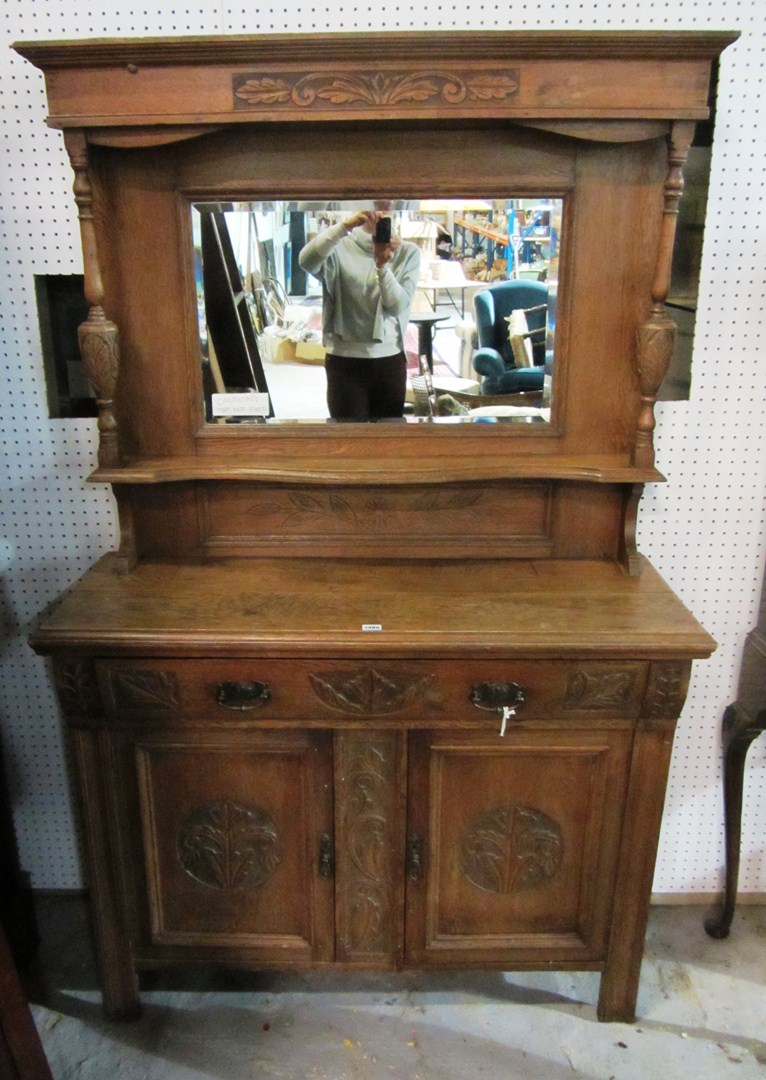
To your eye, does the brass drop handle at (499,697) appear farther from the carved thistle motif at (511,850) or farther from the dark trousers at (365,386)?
the dark trousers at (365,386)

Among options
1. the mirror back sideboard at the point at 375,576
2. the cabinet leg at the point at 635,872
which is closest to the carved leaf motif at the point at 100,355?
the mirror back sideboard at the point at 375,576

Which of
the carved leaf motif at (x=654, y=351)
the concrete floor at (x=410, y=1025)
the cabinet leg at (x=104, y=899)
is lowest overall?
the concrete floor at (x=410, y=1025)

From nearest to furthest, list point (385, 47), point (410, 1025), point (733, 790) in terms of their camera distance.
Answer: point (385, 47) < point (410, 1025) < point (733, 790)

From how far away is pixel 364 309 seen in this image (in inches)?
70.9

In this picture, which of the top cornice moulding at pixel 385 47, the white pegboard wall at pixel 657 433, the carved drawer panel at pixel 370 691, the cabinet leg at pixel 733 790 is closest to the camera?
the top cornice moulding at pixel 385 47

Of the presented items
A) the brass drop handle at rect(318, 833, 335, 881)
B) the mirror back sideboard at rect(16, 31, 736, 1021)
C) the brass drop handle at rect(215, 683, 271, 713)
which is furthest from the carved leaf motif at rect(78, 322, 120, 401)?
the brass drop handle at rect(318, 833, 335, 881)

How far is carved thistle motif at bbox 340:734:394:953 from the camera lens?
1705mm

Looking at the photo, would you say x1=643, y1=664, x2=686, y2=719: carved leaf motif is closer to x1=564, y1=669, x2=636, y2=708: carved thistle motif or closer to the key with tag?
x1=564, y1=669, x2=636, y2=708: carved thistle motif

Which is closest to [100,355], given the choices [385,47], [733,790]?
[385,47]

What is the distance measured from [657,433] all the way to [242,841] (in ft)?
4.13

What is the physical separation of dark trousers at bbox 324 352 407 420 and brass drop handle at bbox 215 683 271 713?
604mm

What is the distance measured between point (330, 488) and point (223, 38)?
0.88m

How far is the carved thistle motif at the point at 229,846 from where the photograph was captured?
1.77 m

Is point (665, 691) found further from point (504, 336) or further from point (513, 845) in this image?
point (504, 336)
